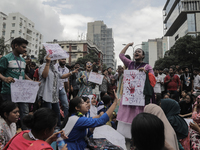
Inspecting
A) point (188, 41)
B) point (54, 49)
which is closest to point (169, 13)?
point (188, 41)

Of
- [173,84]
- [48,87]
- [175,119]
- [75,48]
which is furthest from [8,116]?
[75,48]

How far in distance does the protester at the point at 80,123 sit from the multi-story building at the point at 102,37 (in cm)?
9527

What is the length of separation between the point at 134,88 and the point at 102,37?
97688 mm

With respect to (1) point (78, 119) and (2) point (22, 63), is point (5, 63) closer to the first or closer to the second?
(2) point (22, 63)

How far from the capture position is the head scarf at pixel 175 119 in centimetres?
264

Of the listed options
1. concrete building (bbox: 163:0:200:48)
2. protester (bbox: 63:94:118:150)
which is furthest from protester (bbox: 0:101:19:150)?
concrete building (bbox: 163:0:200:48)

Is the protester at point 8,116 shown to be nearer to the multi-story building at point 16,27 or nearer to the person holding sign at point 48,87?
the person holding sign at point 48,87

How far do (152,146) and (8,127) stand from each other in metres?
2.28

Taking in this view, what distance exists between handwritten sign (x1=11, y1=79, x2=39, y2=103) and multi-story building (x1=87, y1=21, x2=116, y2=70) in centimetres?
9431

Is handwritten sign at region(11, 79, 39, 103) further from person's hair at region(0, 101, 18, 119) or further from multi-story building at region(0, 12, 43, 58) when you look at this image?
multi-story building at region(0, 12, 43, 58)

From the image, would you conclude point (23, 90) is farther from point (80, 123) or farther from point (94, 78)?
point (94, 78)

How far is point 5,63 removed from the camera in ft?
11.3

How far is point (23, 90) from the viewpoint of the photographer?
143 inches

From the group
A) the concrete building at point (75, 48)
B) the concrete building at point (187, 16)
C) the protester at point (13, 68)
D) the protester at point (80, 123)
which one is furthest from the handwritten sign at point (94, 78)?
the concrete building at point (75, 48)
